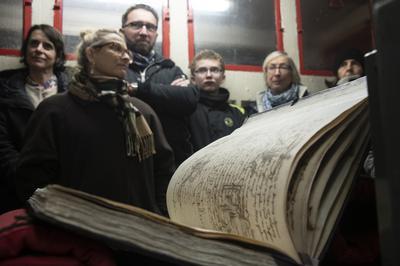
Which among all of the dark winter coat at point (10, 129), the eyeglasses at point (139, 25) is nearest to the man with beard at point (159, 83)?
the eyeglasses at point (139, 25)

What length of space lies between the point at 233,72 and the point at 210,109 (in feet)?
2.08

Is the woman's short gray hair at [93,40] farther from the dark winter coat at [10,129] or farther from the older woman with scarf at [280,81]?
the older woman with scarf at [280,81]

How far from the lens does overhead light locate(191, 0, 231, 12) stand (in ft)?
7.32

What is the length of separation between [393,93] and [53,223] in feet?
0.68

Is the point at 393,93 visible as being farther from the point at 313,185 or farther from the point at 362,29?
the point at 362,29

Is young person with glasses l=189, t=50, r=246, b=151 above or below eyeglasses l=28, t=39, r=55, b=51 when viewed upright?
below

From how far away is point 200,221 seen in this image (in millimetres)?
394

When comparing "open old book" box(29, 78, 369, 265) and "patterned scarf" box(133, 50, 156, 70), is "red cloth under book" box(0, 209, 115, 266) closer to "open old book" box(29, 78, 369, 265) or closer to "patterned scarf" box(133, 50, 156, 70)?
"open old book" box(29, 78, 369, 265)

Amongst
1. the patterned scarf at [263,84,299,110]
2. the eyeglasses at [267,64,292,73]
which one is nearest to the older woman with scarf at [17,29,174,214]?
the patterned scarf at [263,84,299,110]

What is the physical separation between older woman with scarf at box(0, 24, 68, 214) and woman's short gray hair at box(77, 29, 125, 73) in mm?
298

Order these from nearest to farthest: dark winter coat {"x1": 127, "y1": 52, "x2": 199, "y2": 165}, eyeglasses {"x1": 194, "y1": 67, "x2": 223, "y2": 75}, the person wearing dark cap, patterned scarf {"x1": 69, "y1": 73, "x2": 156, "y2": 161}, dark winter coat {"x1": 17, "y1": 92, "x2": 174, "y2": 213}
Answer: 1. dark winter coat {"x1": 17, "y1": 92, "x2": 174, "y2": 213}
2. patterned scarf {"x1": 69, "y1": 73, "x2": 156, "y2": 161}
3. dark winter coat {"x1": 127, "y1": 52, "x2": 199, "y2": 165}
4. eyeglasses {"x1": 194, "y1": 67, "x2": 223, "y2": 75}
5. the person wearing dark cap

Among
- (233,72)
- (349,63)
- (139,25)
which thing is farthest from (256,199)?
(233,72)

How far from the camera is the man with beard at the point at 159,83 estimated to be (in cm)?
142

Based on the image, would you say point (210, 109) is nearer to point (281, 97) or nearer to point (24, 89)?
point (281, 97)
